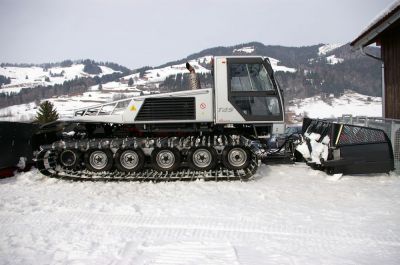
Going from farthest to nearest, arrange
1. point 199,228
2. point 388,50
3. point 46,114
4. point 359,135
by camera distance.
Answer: point 46,114, point 388,50, point 359,135, point 199,228

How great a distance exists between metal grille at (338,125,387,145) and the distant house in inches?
148

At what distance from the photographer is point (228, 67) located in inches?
326

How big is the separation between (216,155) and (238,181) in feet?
2.78

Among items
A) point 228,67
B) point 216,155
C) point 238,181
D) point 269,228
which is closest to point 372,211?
point 269,228

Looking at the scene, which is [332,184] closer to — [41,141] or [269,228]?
[269,228]

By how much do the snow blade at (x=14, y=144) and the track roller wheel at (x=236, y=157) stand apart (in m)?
4.93

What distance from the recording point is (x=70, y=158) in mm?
8539

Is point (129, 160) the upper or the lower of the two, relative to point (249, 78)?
lower

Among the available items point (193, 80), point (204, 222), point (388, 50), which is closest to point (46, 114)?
point (193, 80)

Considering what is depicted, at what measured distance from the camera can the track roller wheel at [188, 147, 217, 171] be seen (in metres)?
8.23

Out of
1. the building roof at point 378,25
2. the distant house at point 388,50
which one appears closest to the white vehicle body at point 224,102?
the building roof at point 378,25

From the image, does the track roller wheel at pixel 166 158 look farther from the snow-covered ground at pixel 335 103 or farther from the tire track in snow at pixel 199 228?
the snow-covered ground at pixel 335 103

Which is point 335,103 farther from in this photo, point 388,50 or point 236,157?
point 236,157

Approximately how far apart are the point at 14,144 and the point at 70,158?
164 cm
